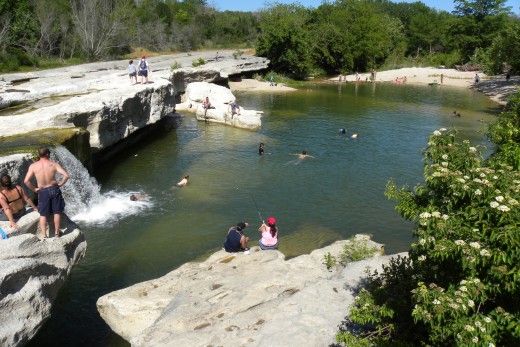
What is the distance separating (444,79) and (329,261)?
61593 millimetres

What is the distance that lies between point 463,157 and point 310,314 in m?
4.34

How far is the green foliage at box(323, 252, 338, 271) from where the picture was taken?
12.3 m

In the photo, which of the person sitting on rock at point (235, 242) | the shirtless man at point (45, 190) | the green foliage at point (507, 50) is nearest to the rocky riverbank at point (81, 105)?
the shirtless man at point (45, 190)

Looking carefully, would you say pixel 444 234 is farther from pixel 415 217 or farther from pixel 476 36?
pixel 476 36

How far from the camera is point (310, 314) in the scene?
9.17m

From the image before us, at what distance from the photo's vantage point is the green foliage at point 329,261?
12336 millimetres

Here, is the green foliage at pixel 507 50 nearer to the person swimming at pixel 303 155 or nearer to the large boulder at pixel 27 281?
the person swimming at pixel 303 155

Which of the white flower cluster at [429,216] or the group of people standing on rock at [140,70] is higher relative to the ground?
the group of people standing on rock at [140,70]

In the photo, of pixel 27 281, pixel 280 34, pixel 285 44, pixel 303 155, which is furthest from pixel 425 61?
pixel 27 281

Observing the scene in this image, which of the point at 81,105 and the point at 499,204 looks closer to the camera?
the point at 499,204

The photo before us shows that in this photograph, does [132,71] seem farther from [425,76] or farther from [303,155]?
[425,76]

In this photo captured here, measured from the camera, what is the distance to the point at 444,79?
6719 centimetres

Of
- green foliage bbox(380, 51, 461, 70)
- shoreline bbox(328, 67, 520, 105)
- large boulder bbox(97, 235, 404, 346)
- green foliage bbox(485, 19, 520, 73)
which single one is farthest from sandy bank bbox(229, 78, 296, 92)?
large boulder bbox(97, 235, 404, 346)

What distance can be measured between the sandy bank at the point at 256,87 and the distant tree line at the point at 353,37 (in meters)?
7.71
